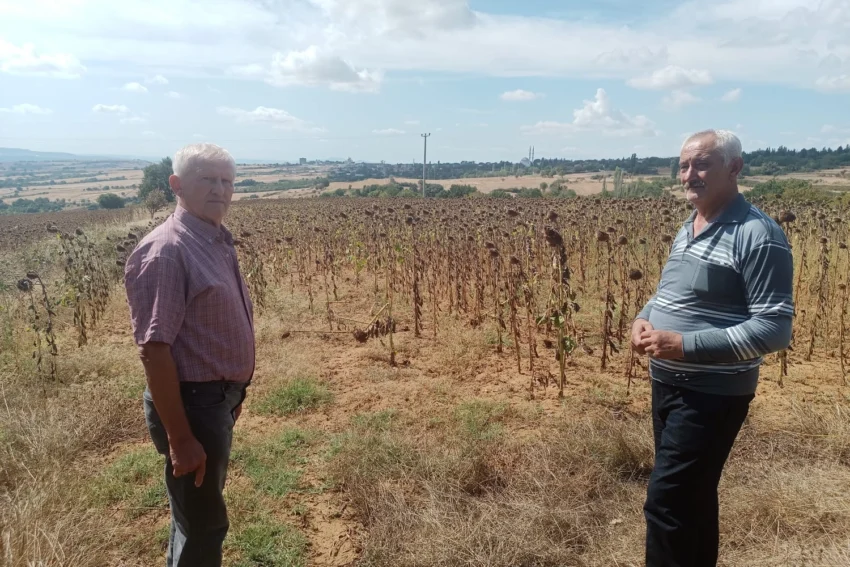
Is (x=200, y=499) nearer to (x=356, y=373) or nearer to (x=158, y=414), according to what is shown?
(x=158, y=414)

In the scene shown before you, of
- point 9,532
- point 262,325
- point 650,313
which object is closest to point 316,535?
point 9,532

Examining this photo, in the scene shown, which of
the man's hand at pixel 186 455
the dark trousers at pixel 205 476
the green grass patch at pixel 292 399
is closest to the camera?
the man's hand at pixel 186 455

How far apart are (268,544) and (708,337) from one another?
267 centimetres

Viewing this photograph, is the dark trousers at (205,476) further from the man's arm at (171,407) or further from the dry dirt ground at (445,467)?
the dry dirt ground at (445,467)

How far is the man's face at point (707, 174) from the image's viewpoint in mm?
2170

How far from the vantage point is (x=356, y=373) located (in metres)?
5.97

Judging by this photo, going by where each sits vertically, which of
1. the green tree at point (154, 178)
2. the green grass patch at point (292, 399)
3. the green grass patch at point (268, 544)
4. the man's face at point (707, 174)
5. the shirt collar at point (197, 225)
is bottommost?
the green grass patch at point (268, 544)

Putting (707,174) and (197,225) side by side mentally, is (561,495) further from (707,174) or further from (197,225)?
(197,225)

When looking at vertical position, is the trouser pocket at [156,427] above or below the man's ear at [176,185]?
below

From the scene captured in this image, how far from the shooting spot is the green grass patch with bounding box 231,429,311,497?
377 cm

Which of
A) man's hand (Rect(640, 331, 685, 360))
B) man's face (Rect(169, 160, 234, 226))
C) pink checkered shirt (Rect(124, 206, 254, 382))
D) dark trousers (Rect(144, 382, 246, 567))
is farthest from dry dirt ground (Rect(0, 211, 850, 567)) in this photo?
man's face (Rect(169, 160, 234, 226))

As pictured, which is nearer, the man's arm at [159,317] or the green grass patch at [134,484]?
the man's arm at [159,317]

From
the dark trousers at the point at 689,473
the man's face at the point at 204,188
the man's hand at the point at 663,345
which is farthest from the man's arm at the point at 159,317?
the dark trousers at the point at 689,473

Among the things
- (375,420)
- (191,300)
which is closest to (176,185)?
(191,300)
